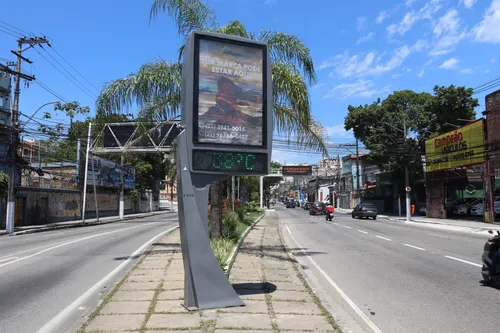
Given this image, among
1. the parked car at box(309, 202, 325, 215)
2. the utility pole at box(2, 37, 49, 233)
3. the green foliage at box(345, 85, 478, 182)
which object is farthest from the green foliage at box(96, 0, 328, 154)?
the parked car at box(309, 202, 325, 215)

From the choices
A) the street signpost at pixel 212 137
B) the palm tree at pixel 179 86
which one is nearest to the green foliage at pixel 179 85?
the palm tree at pixel 179 86

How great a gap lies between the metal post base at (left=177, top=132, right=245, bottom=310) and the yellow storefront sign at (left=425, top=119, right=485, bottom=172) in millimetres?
27409

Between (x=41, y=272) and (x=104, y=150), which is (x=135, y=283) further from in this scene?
(x=104, y=150)

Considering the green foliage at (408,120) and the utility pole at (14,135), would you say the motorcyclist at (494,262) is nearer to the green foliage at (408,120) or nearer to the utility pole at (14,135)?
the utility pole at (14,135)

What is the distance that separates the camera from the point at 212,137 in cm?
637

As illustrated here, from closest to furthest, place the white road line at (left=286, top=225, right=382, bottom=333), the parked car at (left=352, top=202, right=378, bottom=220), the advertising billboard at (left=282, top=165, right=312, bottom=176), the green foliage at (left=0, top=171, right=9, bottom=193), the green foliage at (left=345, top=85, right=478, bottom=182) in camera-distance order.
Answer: the white road line at (left=286, top=225, right=382, bottom=333) < the green foliage at (left=0, top=171, right=9, bottom=193) < the parked car at (left=352, top=202, right=378, bottom=220) < the green foliage at (left=345, top=85, right=478, bottom=182) < the advertising billboard at (left=282, top=165, right=312, bottom=176)

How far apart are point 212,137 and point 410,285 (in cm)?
509

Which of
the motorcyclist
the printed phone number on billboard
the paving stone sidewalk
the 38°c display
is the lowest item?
the paving stone sidewalk

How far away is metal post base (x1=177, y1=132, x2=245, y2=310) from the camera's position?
245 inches

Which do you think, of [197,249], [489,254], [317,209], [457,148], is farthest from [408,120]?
[197,249]

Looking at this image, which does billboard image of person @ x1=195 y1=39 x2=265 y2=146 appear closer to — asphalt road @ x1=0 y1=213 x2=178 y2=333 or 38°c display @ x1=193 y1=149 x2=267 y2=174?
38°c display @ x1=193 y1=149 x2=267 y2=174

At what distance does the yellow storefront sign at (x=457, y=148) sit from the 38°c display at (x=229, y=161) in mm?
26780

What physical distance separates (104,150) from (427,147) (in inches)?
1087

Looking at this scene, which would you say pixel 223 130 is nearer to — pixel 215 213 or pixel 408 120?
pixel 215 213
